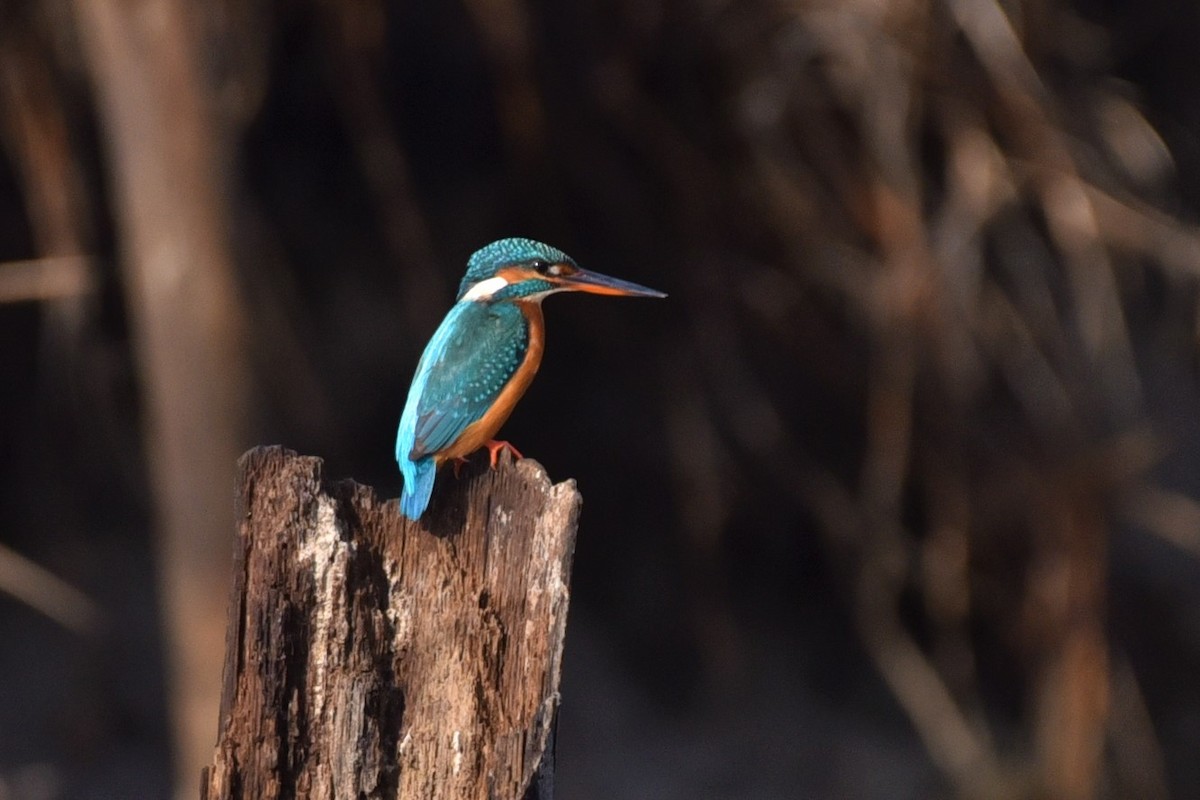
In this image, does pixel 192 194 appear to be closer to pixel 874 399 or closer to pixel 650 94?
pixel 650 94

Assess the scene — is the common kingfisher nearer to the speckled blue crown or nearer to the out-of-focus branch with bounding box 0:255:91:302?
the speckled blue crown

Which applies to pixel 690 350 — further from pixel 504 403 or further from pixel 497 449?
pixel 497 449

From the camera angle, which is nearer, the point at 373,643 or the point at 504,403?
the point at 373,643

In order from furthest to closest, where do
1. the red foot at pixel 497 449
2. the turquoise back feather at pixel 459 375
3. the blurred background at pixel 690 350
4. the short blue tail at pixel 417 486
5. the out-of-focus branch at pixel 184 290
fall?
the blurred background at pixel 690 350 → the out-of-focus branch at pixel 184 290 → the turquoise back feather at pixel 459 375 → the red foot at pixel 497 449 → the short blue tail at pixel 417 486

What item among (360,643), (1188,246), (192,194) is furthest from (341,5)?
(360,643)

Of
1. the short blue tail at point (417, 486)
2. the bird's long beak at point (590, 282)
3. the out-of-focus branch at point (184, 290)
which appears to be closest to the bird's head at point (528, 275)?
the bird's long beak at point (590, 282)

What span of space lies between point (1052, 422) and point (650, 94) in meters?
1.48

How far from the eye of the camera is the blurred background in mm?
3578

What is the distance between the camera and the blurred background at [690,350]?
3578mm

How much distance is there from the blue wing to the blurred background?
53.4 inches

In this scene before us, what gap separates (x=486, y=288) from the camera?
2291mm

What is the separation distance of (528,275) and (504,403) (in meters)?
0.25

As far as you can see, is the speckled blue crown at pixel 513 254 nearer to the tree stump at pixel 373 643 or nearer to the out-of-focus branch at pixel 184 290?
the tree stump at pixel 373 643

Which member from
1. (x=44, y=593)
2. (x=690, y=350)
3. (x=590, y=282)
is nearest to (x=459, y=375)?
(x=590, y=282)
